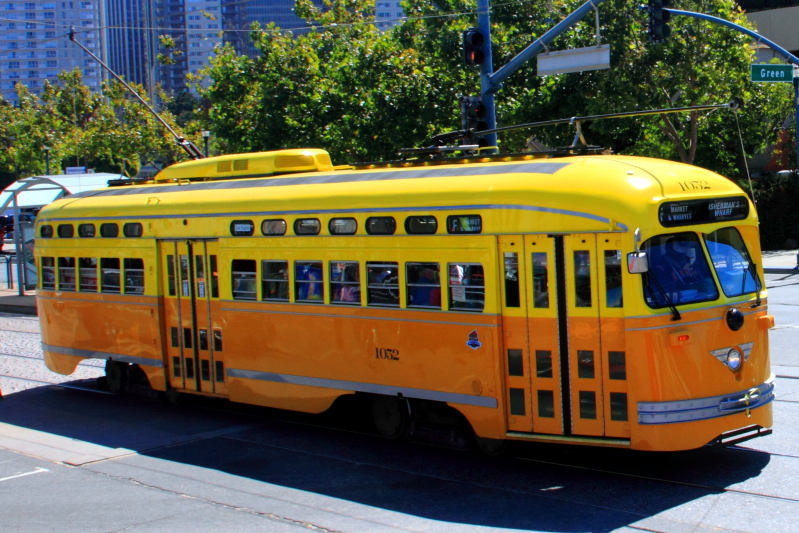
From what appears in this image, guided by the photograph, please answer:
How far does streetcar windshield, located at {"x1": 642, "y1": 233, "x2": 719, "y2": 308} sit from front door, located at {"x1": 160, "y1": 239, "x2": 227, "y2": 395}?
5380 mm

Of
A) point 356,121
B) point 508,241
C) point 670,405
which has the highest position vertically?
point 356,121

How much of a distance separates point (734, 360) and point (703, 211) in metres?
1.30

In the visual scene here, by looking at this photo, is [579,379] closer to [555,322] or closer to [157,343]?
[555,322]

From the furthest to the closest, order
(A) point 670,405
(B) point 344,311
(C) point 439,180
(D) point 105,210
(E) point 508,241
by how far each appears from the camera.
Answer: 1. (D) point 105,210
2. (B) point 344,311
3. (C) point 439,180
4. (E) point 508,241
5. (A) point 670,405

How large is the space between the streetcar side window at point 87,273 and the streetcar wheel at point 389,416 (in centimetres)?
515

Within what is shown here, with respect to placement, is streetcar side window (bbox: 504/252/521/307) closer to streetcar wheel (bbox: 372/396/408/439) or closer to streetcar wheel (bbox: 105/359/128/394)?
streetcar wheel (bbox: 372/396/408/439)

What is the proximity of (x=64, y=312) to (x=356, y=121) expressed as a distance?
57.4ft

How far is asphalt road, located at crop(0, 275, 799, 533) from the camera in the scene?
7.31 m

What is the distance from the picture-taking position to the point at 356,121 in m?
29.8

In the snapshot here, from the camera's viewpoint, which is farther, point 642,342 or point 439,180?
point 439,180

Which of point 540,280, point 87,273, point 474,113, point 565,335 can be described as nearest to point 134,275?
point 87,273

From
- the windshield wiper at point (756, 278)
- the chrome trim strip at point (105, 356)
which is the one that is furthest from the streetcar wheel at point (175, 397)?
the windshield wiper at point (756, 278)

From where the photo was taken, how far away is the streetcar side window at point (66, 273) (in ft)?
43.9

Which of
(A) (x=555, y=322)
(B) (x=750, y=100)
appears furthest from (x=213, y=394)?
(B) (x=750, y=100)
